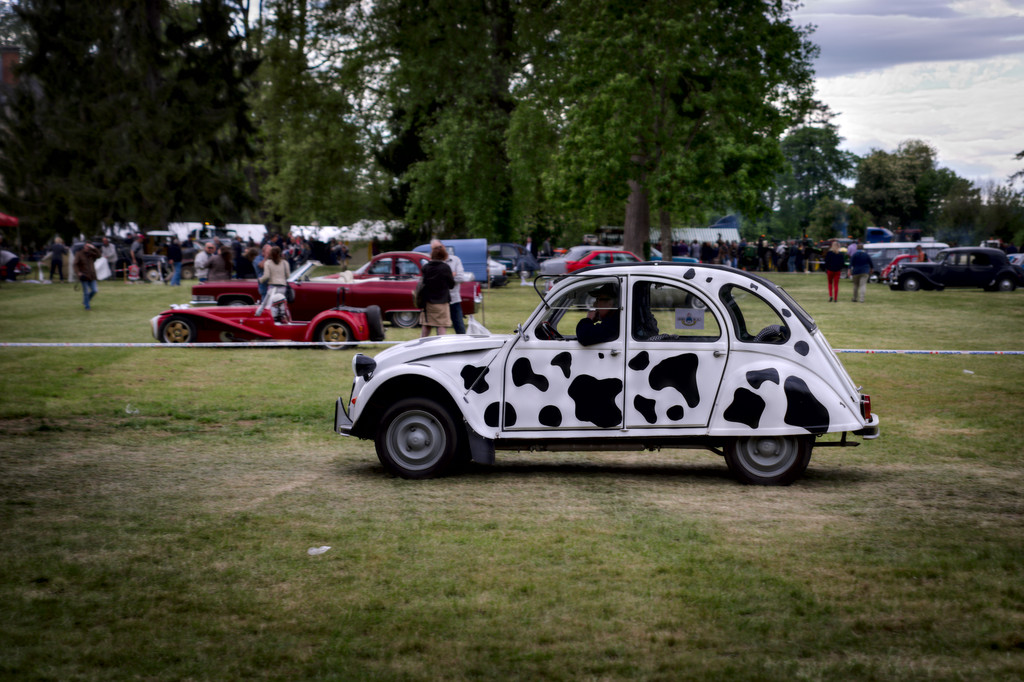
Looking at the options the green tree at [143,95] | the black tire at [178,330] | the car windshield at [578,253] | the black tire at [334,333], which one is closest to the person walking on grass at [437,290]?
the black tire at [334,333]

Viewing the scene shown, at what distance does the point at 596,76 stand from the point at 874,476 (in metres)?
29.2

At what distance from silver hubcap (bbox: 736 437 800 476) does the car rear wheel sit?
3218 cm

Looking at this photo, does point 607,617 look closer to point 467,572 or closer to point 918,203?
point 467,572

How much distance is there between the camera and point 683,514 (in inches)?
252

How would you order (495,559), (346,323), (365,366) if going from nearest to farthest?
1. (495,559)
2. (365,366)
3. (346,323)

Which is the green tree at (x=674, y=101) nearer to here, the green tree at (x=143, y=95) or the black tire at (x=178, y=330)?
the green tree at (x=143, y=95)

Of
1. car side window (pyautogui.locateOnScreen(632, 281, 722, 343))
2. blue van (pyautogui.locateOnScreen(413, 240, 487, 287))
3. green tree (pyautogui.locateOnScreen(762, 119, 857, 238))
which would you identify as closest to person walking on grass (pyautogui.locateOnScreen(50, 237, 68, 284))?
blue van (pyautogui.locateOnScreen(413, 240, 487, 287))

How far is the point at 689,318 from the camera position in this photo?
7.25 metres

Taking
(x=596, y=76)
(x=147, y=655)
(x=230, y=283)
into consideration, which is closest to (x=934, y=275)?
(x=596, y=76)

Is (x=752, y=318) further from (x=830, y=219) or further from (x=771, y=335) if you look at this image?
(x=830, y=219)

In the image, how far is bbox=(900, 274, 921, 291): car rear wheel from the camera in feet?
119

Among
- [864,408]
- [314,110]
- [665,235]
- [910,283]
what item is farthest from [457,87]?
[864,408]

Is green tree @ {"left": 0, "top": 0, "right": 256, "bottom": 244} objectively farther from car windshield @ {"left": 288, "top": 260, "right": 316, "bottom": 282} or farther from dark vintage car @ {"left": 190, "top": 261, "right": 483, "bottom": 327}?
dark vintage car @ {"left": 190, "top": 261, "right": 483, "bottom": 327}

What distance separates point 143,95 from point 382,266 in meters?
6.15
